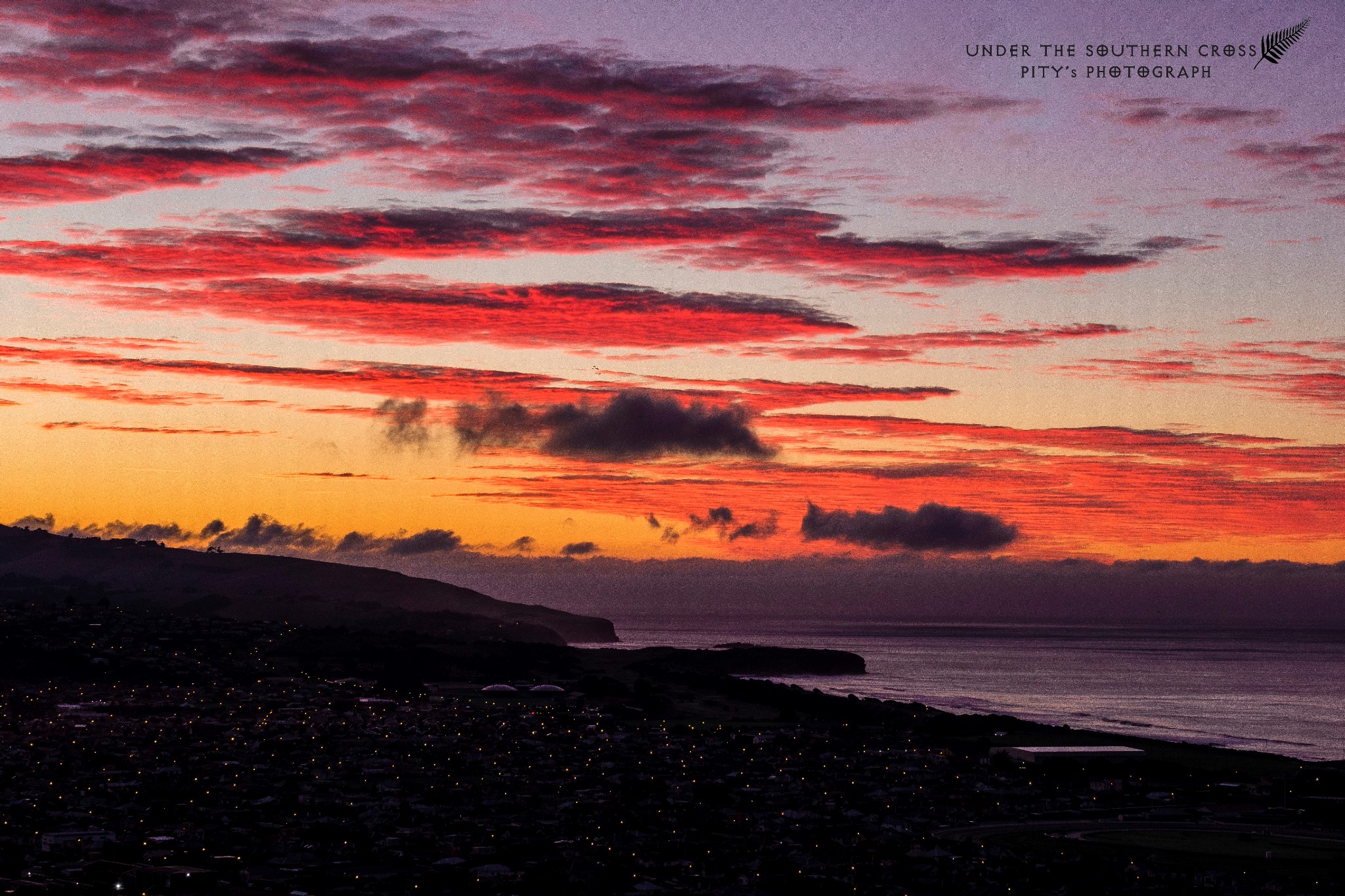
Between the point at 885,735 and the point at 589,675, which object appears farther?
the point at 589,675

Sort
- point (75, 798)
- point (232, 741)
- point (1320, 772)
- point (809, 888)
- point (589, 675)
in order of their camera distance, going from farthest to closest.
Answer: point (589, 675) → point (232, 741) → point (1320, 772) → point (75, 798) → point (809, 888)

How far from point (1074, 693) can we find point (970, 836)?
11026 centimetres

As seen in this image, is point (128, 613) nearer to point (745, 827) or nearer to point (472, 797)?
point (472, 797)

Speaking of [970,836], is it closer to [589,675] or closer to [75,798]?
[75,798]

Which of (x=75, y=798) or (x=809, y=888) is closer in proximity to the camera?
(x=809, y=888)

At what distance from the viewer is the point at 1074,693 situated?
16162 centimetres

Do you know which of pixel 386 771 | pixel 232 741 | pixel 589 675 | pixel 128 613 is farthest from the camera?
pixel 128 613

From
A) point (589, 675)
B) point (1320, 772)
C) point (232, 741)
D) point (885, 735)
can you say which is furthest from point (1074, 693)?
point (232, 741)

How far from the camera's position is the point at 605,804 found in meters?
62.5

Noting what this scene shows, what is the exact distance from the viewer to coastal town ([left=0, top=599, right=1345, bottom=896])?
48.2m

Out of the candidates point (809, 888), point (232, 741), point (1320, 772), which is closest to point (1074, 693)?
point (1320, 772)

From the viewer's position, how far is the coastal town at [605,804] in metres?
48.2

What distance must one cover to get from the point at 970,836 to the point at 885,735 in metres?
39.9

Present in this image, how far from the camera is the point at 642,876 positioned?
48.2 m
